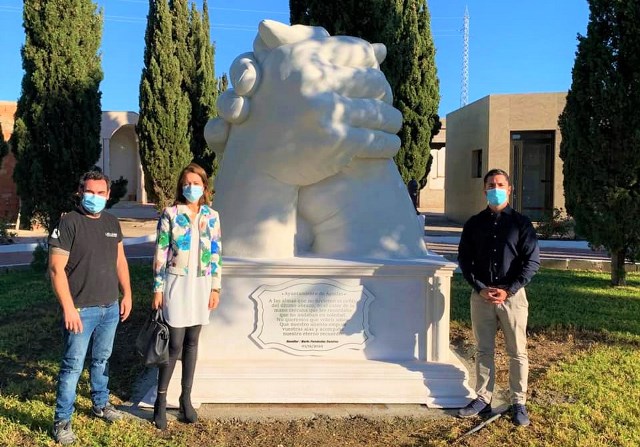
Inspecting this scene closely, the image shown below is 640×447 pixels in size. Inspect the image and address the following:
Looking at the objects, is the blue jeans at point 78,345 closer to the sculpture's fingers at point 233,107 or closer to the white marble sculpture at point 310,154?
the white marble sculpture at point 310,154

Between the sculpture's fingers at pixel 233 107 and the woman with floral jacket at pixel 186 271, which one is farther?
the sculpture's fingers at pixel 233 107

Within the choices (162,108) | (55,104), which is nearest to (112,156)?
(162,108)

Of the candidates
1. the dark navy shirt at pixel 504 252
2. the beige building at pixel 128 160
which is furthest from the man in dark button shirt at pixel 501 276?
the beige building at pixel 128 160

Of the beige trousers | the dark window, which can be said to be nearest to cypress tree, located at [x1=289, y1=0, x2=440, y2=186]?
the beige trousers

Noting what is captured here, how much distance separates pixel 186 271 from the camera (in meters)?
3.18

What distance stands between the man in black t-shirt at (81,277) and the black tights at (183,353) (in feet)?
1.30

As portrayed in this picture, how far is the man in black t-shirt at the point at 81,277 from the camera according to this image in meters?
2.95

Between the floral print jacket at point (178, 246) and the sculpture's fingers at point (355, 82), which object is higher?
the sculpture's fingers at point (355, 82)

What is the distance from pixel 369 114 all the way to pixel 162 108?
12.4m

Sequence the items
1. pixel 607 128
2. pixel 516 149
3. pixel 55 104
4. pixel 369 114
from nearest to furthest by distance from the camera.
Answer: pixel 369 114 < pixel 607 128 < pixel 55 104 < pixel 516 149

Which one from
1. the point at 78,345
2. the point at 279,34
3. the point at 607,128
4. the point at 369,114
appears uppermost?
the point at 279,34

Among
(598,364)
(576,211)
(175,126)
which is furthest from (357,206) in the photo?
(175,126)

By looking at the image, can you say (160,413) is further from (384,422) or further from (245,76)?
(245,76)

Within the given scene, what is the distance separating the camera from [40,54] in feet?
27.8
